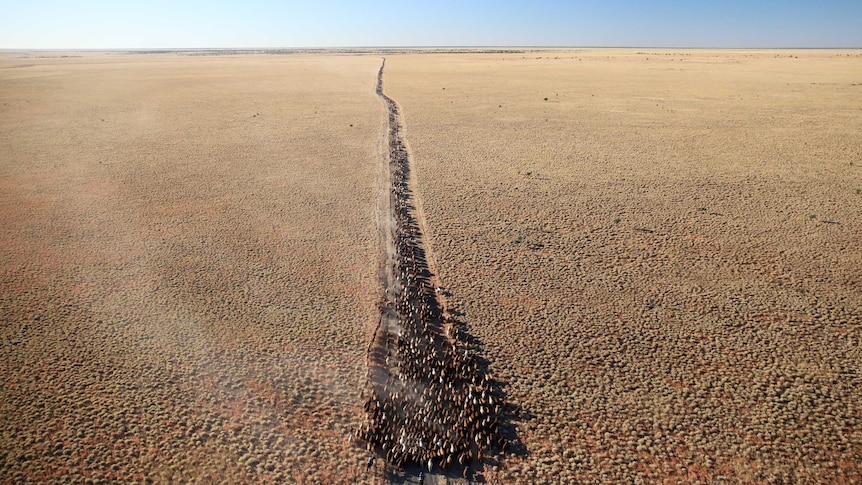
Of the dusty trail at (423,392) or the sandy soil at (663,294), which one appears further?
the sandy soil at (663,294)

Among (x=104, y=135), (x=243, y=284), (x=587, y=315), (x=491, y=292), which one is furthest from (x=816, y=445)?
(x=104, y=135)

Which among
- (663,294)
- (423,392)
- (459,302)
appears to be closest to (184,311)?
(423,392)

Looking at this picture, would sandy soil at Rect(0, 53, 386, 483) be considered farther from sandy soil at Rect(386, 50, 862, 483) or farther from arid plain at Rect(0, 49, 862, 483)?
sandy soil at Rect(386, 50, 862, 483)

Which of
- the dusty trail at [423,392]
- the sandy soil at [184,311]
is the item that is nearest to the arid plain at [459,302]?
the sandy soil at [184,311]

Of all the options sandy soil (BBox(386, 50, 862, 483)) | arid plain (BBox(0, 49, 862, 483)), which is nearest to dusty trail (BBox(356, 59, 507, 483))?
arid plain (BBox(0, 49, 862, 483))

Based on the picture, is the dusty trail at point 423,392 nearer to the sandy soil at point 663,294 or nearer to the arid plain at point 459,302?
the arid plain at point 459,302

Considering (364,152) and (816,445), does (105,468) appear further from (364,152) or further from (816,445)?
(364,152)
